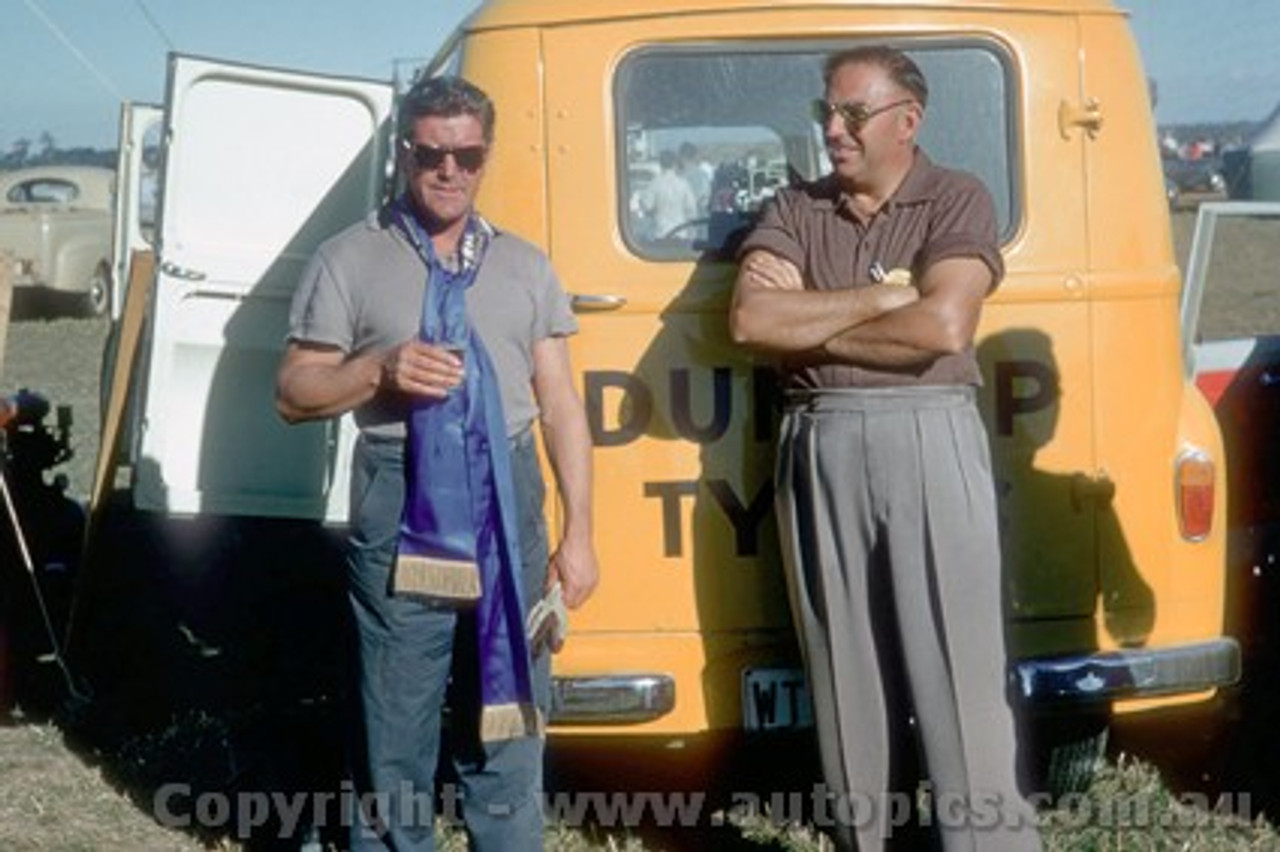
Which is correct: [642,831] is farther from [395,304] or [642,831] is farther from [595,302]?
[395,304]

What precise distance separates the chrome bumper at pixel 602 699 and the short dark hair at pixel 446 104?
146 centimetres

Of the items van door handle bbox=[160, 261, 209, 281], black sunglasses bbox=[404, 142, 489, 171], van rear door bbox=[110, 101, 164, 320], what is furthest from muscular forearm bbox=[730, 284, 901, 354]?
van rear door bbox=[110, 101, 164, 320]

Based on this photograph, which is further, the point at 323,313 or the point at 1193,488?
the point at 1193,488

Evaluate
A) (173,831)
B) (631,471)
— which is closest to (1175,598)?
(631,471)

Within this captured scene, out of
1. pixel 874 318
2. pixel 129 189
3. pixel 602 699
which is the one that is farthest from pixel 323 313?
pixel 129 189

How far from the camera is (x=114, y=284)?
26.1 feet

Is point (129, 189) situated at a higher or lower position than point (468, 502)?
higher

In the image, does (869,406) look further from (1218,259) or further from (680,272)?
(1218,259)

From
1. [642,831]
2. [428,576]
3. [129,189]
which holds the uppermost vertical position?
[129,189]

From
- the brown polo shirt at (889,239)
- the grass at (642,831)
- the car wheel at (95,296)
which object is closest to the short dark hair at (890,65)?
the brown polo shirt at (889,239)

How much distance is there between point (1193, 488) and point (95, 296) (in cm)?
2053

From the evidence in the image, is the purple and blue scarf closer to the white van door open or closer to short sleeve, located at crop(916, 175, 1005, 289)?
short sleeve, located at crop(916, 175, 1005, 289)

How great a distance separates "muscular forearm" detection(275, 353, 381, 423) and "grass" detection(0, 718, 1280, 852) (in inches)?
71.1

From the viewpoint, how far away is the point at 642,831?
5363mm
